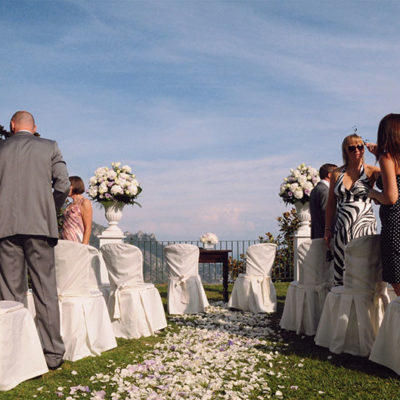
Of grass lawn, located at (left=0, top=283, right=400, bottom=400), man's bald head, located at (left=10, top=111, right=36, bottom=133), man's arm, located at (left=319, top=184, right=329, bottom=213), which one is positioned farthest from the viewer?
man's arm, located at (left=319, top=184, right=329, bottom=213)

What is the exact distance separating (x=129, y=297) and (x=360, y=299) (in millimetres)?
2883

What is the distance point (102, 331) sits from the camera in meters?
4.74

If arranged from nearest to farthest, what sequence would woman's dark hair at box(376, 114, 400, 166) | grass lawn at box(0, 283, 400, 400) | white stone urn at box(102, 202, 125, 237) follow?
grass lawn at box(0, 283, 400, 400), woman's dark hair at box(376, 114, 400, 166), white stone urn at box(102, 202, 125, 237)

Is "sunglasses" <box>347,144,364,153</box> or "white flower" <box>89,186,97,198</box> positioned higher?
"sunglasses" <box>347,144,364,153</box>

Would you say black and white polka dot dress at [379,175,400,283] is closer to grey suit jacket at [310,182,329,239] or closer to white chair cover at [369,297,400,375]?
white chair cover at [369,297,400,375]

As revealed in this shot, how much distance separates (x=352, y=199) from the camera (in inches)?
183

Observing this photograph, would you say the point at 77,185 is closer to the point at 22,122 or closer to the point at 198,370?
the point at 22,122

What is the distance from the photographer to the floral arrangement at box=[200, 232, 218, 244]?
401 inches

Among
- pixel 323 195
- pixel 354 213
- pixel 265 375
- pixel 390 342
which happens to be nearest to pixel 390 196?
pixel 354 213

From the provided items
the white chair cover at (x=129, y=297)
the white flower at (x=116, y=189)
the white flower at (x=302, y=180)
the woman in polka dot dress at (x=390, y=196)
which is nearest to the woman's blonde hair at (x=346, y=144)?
the woman in polka dot dress at (x=390, y=196)

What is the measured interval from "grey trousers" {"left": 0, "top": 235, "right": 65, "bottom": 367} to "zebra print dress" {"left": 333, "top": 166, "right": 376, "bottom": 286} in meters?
3.02

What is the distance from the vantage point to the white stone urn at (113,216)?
907 centimetres

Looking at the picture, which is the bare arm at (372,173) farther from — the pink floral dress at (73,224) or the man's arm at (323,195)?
the pink floral dress at (73,224)

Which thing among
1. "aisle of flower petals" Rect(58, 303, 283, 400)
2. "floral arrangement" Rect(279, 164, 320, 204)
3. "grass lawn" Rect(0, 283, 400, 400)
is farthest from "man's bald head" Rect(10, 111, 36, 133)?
"floral arrangement" Rect(279, 164, 320, 204)
